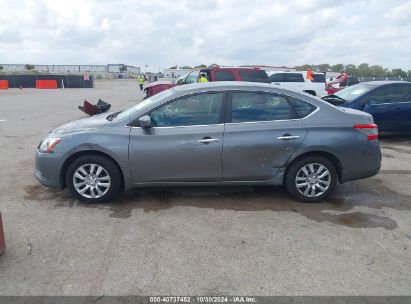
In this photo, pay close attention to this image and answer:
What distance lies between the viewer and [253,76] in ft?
42.1

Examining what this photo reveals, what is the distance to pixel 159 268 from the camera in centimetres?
316

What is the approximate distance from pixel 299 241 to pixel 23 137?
7949 millimetres

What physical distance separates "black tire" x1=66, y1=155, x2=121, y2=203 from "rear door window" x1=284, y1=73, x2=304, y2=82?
1584 cm

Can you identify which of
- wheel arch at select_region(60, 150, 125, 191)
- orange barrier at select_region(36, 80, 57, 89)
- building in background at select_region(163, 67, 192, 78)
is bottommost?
wheel arch at select_region(60, 150, 125, 191)

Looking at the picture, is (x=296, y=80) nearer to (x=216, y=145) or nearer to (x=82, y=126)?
(x=216, y=145)

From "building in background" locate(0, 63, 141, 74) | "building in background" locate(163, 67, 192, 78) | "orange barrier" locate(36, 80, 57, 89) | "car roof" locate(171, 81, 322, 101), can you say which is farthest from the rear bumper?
"building in background" locate(0, 63, 141, 74)

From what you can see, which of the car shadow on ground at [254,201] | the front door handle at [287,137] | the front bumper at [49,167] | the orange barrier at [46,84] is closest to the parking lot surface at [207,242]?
the car shadow on ground at [254,201]

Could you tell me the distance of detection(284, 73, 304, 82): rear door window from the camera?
18.7 m

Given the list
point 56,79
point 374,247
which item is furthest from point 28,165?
point 56,79

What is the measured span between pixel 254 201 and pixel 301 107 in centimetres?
141

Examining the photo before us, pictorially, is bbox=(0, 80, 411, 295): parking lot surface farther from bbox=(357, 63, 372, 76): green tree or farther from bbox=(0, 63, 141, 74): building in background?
bbox=(0, 63, 141, 74): building in background

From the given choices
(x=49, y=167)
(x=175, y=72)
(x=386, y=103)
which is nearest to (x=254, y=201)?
(x=49, y=167)

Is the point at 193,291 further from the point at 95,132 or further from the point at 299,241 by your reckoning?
the point at 95,132

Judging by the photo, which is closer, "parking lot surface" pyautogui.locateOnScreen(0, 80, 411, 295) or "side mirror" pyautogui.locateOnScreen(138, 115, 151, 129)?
"parking lot surface" pyautogui.locateOnScreen(0, 80, 411, 295)
